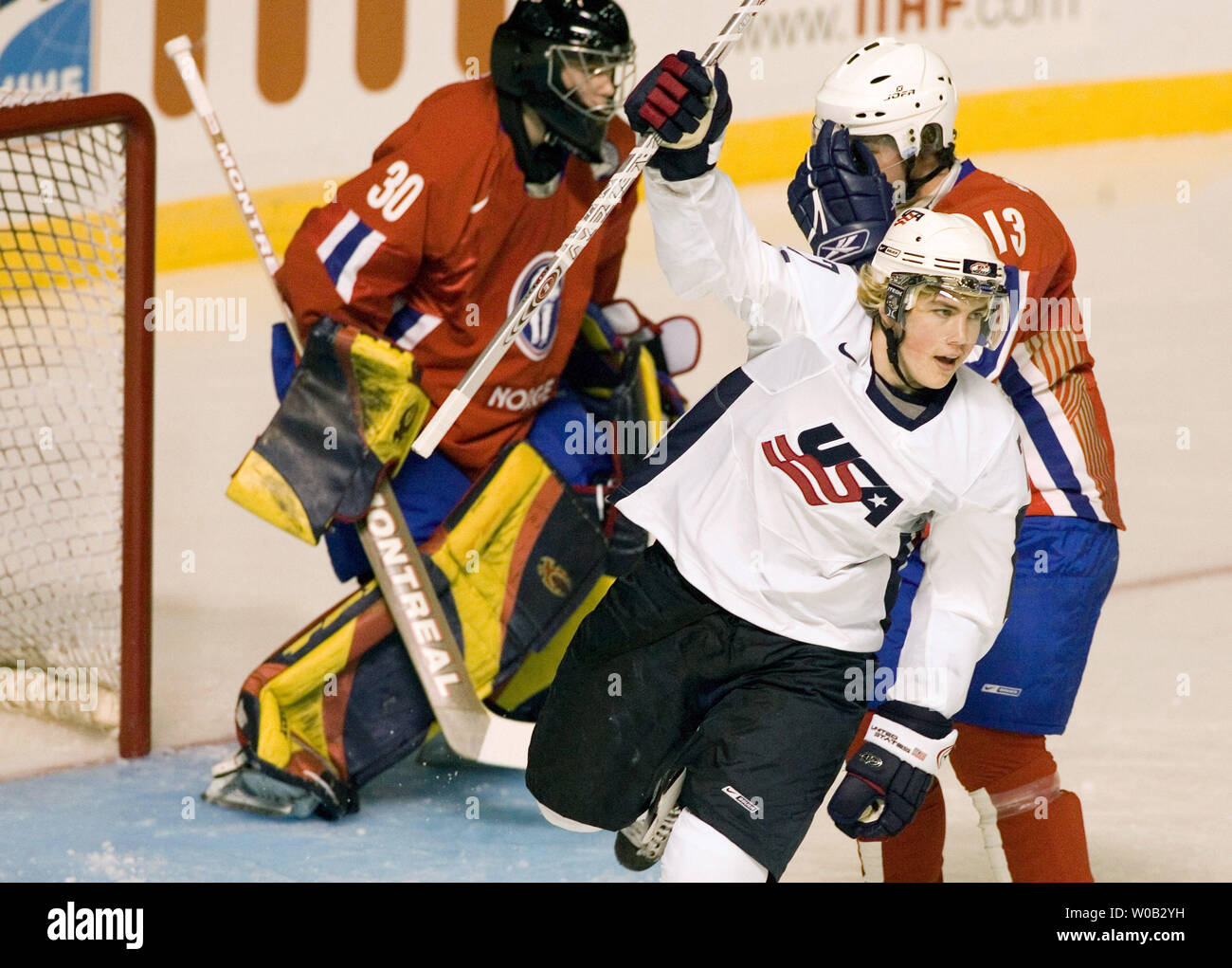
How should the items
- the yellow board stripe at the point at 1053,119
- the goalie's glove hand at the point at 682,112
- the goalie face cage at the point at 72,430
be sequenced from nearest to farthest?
the goalie's glove hand at the point at 682,112, the goalie face cage at the point at 72,430, the yellow board stripe at the point at 1053,119

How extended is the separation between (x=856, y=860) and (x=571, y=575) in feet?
2.05

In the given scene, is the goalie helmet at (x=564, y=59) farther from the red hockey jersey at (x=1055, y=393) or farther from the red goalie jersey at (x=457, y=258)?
the red hockey jersey at (x=1055, y=393)

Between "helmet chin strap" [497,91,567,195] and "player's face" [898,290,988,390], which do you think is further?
"helmet chin strap" [497,91,567,195]

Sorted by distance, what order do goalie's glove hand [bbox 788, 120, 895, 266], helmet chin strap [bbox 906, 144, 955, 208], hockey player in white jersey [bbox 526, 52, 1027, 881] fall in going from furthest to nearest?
helmet chin strap [bbox 906, 144, 955, 208]
goalie's glove hand [bbox 788, 120, 895, 266]
hockey player in white jersey [bbox 526, 52, 1027, 881]

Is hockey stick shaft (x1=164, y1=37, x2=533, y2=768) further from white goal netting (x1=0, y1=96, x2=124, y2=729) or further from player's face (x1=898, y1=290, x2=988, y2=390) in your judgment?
player's face (x1=898, y1=290, x2=988, y2=390)

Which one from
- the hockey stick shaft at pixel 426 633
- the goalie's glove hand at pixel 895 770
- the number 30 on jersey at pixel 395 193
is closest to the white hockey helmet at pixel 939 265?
the goalie's glove hand at pixel 895 770

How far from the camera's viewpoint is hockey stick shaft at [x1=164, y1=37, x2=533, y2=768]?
2721 mm

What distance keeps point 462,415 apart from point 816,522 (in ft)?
3.25

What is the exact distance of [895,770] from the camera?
1.85 m

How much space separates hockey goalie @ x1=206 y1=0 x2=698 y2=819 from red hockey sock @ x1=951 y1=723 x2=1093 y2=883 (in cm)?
77

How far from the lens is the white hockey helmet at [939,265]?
1816 millimetres

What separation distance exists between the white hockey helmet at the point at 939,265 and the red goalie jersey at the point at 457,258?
919 mm

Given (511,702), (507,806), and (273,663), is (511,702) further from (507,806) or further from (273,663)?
(273,663)

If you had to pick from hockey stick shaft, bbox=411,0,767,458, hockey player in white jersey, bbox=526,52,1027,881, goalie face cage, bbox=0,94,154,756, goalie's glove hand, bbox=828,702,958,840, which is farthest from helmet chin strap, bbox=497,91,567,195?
goalie's glove hand, bbox=828,702,958,840
